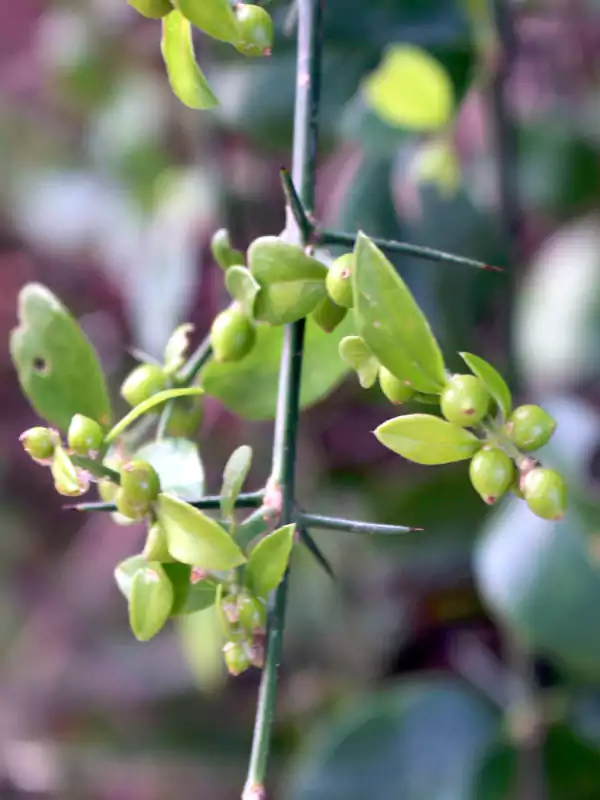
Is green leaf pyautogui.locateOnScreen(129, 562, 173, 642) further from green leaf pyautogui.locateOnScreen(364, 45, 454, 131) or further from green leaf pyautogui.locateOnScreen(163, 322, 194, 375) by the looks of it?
green leaf pyautogui.locateOnScreen(364, 45, 454, 131)

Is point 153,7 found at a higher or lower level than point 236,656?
higher

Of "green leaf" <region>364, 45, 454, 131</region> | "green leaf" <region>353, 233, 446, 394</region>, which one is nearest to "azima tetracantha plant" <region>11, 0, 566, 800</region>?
"green leaf" <region>353, 233, 446, 394</region>

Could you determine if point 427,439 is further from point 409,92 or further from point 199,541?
point 409,92

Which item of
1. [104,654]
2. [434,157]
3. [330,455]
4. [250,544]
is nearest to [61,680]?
[104,654]

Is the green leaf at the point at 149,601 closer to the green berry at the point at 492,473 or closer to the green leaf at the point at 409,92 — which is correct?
the green berry at the point at 492,473

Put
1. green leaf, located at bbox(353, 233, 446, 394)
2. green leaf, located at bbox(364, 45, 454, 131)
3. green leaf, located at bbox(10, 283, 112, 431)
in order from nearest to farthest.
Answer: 1. green leaf, located at bbox(353, 233, 446, 394)
2. green leaf, located at bbox(10, 283, 112, 431)
3. green leaf, located at bbox(364, 45, 454, 131)

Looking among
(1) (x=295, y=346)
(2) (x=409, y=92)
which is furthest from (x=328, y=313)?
(2) (x=409, y=92)
